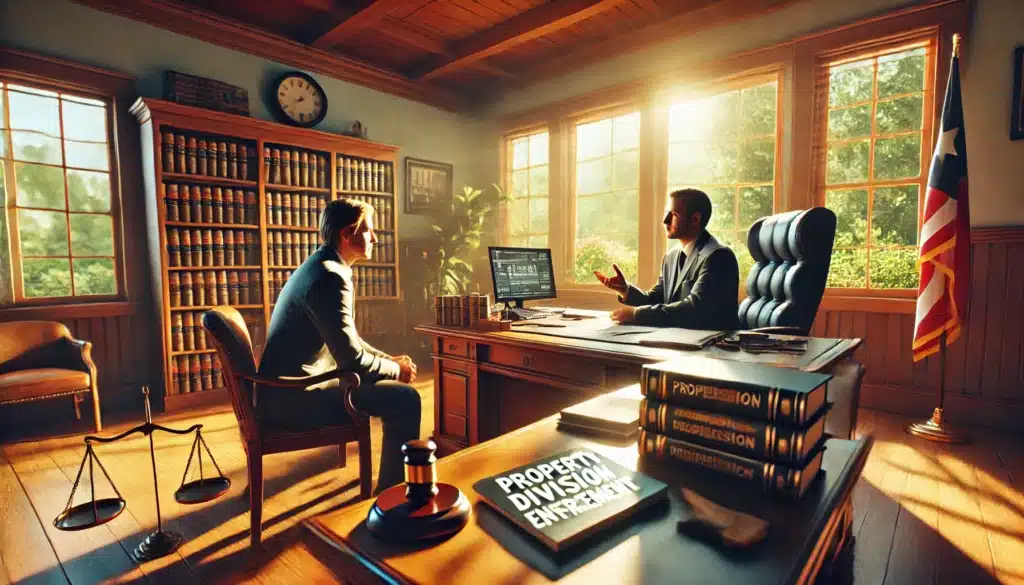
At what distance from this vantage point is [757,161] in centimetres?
407

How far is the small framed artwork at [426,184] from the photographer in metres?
5.58

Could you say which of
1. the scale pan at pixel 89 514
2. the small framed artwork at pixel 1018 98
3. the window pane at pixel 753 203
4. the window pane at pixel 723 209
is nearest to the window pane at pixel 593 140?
the window pane at pixel 723 209

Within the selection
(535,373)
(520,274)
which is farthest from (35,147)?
(535,373)

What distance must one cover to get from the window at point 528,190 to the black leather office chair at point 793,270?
3.06m

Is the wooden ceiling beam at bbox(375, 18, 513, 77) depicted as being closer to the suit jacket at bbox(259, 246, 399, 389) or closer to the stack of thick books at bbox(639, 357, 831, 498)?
the suit jacket at bbox(259, 246, 399, 389)

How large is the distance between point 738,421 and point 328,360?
1.81 metres

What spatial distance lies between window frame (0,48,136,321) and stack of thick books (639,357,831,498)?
4.30 metres

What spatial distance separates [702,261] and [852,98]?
2.19m

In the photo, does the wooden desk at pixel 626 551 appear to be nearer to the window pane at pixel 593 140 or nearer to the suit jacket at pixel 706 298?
the suit jacket at pixel 706 298

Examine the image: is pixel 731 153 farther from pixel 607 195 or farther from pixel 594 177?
pixel 594 177

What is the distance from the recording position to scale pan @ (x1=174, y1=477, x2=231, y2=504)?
1920 millimetres

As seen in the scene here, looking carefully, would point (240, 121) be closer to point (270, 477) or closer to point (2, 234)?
point (2, 234)

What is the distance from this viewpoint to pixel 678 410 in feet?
2.97

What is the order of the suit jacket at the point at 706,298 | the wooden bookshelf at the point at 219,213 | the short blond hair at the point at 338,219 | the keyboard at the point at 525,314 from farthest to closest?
the wooden bookshelf at the point at 219,213 < the keyboard at the point at 525,314 < the suit jacket at the point at 706,298 < the short blond hair at the point at 338,219
